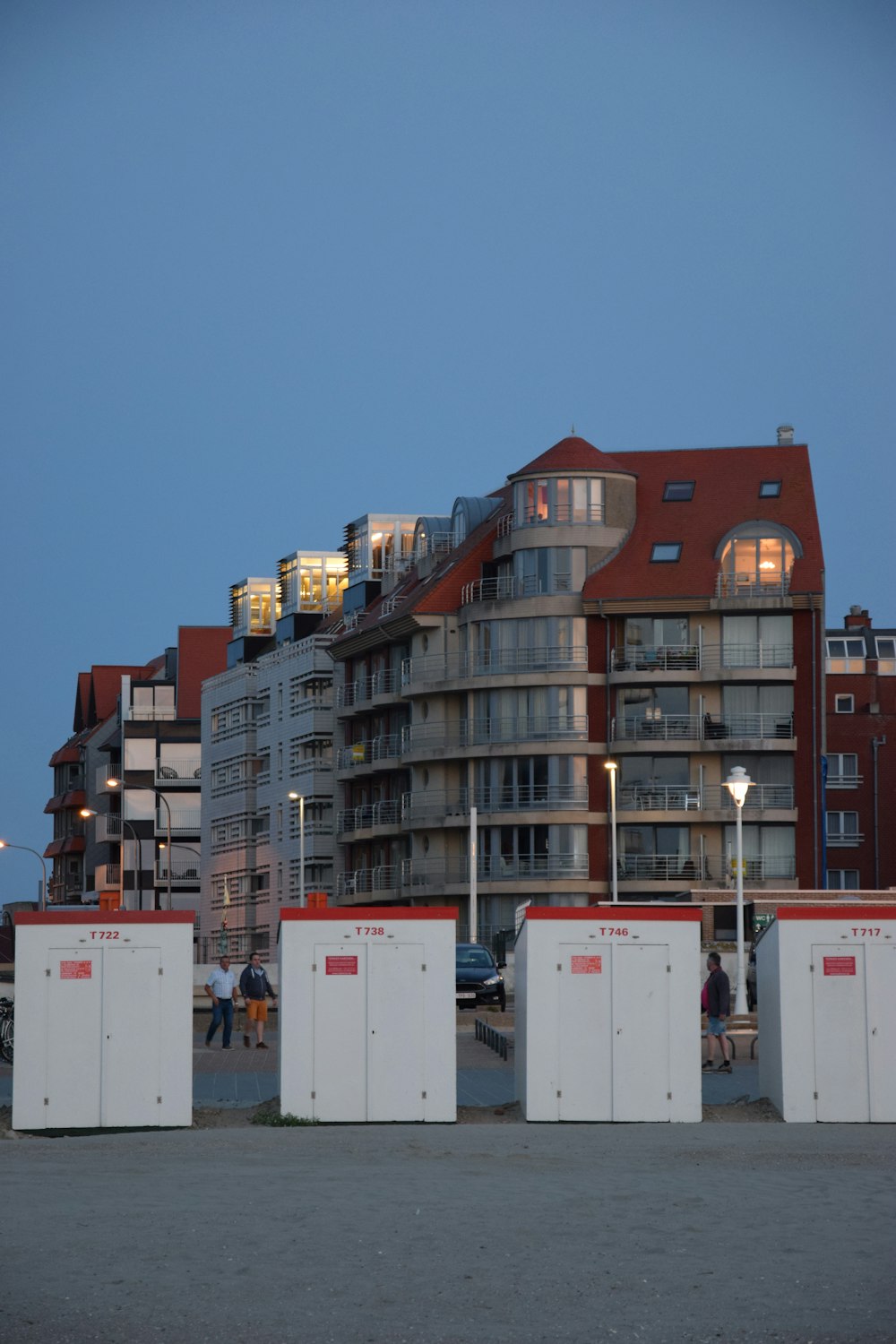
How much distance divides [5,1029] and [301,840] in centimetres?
4862

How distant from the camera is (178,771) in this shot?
4505 inches

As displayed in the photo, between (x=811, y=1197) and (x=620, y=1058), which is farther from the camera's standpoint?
(x=620, y=1058)

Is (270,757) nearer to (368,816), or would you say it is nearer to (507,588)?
(368,816)

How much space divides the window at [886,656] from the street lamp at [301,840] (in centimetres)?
3193

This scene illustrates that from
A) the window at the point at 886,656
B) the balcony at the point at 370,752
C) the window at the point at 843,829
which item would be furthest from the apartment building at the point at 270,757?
the window at the point at 886,656

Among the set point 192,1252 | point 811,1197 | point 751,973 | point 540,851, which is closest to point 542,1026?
point 811,1197

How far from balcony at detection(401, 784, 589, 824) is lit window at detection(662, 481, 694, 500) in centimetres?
1095

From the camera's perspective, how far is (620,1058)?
21969mm

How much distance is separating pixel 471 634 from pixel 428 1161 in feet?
196

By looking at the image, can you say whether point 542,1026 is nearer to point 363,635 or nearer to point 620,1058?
point 620,1058

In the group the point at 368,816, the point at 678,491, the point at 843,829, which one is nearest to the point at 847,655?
the point at 843,829

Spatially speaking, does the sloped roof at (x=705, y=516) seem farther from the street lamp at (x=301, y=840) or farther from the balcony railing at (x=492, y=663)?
the street lamp at (x=301, y=840)

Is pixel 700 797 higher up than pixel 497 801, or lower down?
lower down

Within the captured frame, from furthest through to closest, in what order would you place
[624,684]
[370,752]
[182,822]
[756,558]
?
[182,822]
[370,752]
[624,684]
[756,558]
